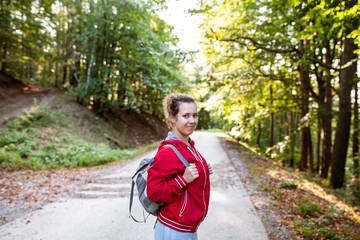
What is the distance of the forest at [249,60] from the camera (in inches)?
258

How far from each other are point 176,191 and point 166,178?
132mm

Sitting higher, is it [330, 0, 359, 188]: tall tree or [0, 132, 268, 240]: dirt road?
[330, 0, 359, 188]: tall tree

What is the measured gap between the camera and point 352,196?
270 inches

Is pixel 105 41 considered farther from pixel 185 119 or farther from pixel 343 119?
pixel 185 119

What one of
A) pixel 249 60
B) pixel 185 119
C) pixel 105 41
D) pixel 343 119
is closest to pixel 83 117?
pixel 105 41

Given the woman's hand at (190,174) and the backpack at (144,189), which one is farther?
the backpack at (144,189)

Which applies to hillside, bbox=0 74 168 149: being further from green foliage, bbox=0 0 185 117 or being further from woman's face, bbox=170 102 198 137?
woman's face, bbox=170 102 198 137

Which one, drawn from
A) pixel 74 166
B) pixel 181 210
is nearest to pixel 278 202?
pixel 181 210

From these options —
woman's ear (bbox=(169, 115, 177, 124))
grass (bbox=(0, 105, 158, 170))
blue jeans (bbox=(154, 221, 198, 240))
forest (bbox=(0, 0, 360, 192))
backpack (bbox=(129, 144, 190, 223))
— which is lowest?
grass (bbox=(0, 105, 158, 170))

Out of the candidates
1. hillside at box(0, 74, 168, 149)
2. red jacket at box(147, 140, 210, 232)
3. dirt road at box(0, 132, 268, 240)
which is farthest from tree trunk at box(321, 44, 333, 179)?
hillside at box(0, 74, 168, 149)

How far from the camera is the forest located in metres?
6.56

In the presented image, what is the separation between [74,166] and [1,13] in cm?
A: 1263

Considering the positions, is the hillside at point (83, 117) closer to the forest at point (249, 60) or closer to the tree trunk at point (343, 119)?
the forest at point (249, 60)

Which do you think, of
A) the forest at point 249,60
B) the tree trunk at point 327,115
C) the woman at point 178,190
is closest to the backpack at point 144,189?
the woman at point 178,190
